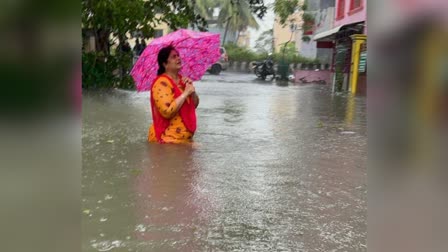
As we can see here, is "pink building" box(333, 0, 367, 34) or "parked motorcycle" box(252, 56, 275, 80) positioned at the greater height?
"pink building" box(333, 0, 367, 34)

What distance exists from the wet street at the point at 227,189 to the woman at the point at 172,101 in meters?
0.20

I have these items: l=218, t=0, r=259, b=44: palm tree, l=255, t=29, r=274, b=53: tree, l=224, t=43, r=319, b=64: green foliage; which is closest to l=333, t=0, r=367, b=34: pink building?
l=224, t=43, r=319, b=64: green foliage

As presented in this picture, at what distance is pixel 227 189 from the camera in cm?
436

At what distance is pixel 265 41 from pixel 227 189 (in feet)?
127

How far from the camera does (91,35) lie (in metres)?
15.9

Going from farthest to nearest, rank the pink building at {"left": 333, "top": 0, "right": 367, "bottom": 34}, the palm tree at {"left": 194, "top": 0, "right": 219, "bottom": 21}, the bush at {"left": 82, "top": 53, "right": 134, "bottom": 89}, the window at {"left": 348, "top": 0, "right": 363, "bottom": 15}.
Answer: the palm tree at {"left": 194, "top": 0, "right": 219, "bottom": 21} < the window at {"left": 348, "top": 0, "right": 363, "bottom": 15} < the pink building at {"left": 333, "top": 0, "right": 367, "bottom": 34} < the bush at {"left": 82, "top": 53, "right": 134, "bottom": 89}

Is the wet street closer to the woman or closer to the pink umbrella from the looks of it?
the woman

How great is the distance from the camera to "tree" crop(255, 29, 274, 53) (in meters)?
40.6

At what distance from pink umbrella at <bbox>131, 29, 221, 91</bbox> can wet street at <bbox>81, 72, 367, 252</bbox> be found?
2.55ft

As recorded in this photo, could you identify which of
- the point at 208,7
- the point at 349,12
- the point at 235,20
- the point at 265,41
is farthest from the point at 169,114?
the point at 208,7
